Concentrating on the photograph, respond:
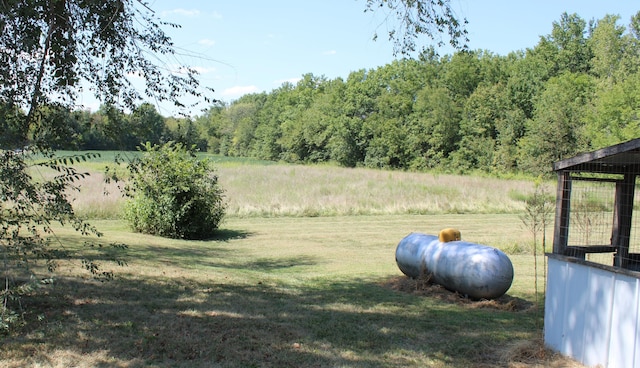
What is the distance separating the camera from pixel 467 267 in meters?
9.43

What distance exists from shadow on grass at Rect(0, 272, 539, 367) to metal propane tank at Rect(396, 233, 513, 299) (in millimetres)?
518

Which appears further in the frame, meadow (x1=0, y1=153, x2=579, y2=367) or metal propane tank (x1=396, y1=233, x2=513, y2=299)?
metal propane tank (x1=396, y1=233, x2=513, y2=299)

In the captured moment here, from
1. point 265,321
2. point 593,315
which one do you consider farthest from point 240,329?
point 593,315

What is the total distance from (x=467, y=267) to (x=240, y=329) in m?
4.43

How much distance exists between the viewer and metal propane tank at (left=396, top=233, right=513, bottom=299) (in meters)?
9.21

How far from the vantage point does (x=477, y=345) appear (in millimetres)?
6738

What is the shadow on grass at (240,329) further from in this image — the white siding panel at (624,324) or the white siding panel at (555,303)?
the white siding panel at (624,324)

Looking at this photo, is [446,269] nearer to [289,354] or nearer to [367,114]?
[289,354]

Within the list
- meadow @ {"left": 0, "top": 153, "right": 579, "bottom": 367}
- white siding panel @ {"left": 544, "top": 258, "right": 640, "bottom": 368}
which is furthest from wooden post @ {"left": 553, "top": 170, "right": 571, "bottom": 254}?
meadow @ {"left": 0, "top": 153, "right": 579, "bottom": 367}

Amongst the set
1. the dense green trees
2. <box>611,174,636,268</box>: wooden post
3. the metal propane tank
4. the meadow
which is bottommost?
the meadow

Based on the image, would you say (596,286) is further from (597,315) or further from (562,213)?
(562,213)

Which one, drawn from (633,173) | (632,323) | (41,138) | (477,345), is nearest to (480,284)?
(477,345)

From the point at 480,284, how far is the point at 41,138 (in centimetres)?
704

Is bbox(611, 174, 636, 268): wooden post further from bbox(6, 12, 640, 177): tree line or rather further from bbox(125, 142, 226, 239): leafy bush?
bbox(6, 12, 640, 177): tree line
